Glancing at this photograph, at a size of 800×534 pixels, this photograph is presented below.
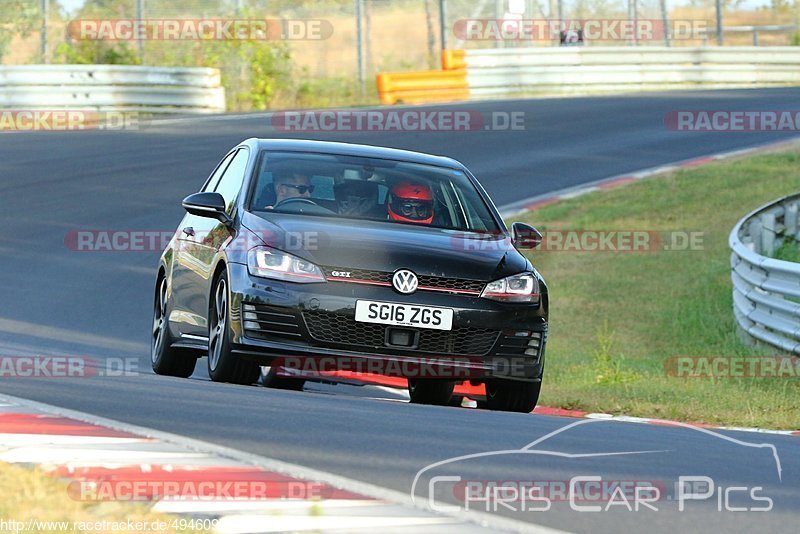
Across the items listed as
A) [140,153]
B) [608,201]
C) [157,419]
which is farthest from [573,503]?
[140,153]

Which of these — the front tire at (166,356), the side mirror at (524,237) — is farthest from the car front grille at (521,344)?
the front tire at (166,356)

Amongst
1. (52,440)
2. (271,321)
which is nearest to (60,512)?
(52,440)

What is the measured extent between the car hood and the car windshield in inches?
8.9

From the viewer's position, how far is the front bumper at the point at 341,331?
26.5 feet

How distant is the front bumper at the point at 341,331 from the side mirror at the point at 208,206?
0.69 m

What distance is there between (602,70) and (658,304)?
716 inches

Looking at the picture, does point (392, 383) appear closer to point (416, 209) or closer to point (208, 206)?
point (416, 209)

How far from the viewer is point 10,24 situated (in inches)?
1372

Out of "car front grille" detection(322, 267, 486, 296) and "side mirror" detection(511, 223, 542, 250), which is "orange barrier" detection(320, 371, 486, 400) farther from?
"car front grille" detection(322, 267, 486, 296)

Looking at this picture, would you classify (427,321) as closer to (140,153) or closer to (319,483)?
(319,483)

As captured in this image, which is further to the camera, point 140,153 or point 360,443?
point 140,153

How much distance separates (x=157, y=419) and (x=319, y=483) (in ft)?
4.84

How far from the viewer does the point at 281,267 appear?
8.20m

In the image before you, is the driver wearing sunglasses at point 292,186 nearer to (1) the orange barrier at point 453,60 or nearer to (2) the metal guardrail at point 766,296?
(2) the metal guardrail at point 766,296
